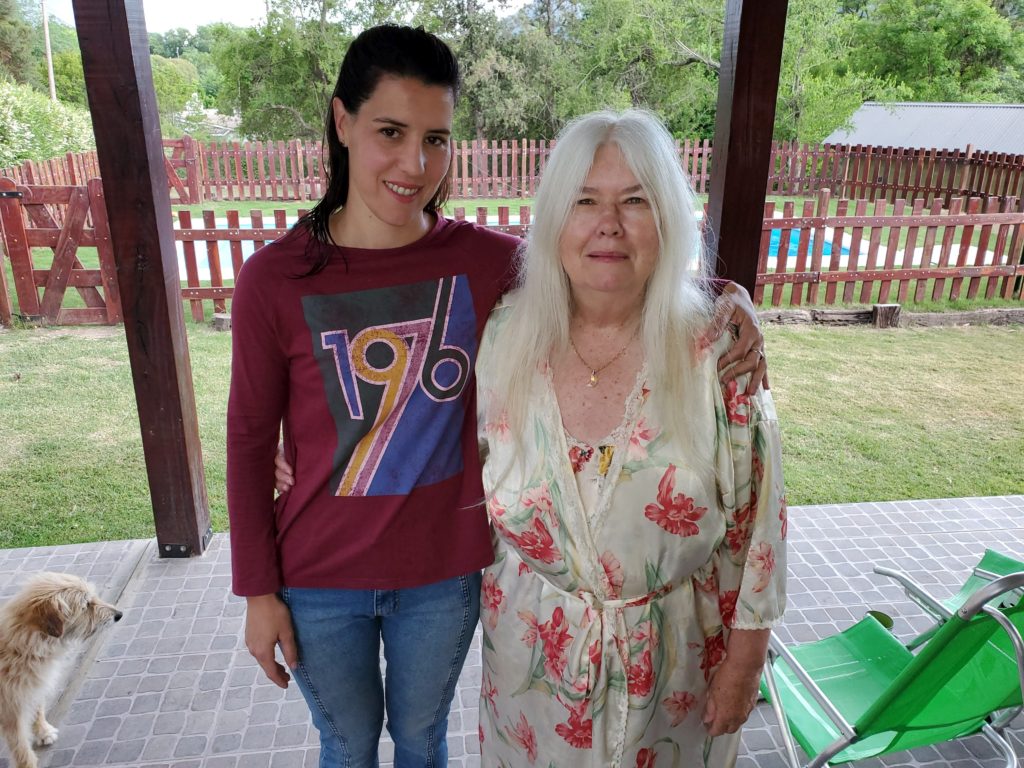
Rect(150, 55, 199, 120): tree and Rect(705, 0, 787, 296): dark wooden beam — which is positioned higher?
Rect(150, 55, 199, 120): tree

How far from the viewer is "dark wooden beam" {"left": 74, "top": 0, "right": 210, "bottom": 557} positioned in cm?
259

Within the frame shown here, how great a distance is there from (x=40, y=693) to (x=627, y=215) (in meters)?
2.22

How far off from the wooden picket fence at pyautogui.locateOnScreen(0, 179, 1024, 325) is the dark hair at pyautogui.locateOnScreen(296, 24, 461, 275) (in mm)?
5227

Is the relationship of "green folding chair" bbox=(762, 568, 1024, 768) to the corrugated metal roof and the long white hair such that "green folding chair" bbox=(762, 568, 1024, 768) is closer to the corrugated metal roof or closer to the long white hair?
the long white hair

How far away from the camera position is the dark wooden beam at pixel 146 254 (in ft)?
8.50

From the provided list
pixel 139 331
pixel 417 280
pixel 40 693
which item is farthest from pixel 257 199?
pixel 417 280

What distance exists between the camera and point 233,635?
2.85 meters

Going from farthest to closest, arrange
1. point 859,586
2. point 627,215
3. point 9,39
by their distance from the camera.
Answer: point 9,39 < point 859,586 < point 627,215

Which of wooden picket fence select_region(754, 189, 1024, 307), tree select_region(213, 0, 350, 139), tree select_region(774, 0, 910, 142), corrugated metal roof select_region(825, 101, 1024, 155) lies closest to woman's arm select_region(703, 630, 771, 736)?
wooden picket fence select_region(754, 189, 1024, 307)

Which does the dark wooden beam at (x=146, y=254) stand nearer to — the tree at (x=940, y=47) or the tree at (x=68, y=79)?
the tree at (x=940, y=47)

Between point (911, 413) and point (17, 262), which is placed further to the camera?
point (17, 262)

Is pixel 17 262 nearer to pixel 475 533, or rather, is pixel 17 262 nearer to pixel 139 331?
pixel 139 331

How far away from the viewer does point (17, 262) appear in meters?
7.01

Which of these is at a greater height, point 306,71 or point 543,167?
point 306,71
